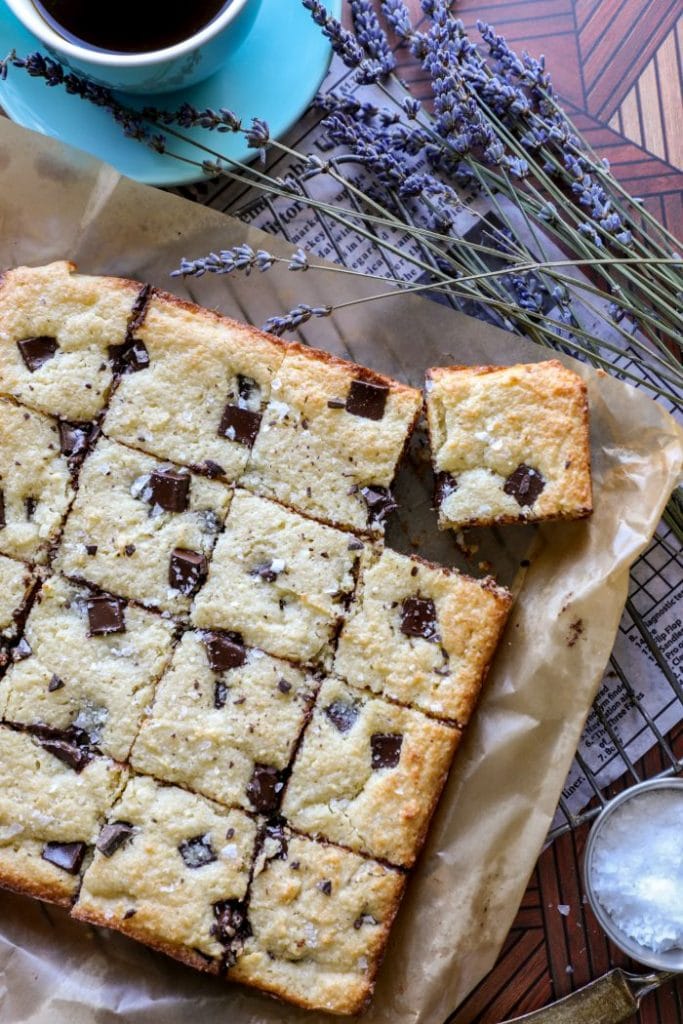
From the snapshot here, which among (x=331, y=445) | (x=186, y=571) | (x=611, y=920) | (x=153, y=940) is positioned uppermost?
(x=331, y=445)

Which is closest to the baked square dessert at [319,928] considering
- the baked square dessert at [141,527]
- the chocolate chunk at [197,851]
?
the chocolate chunk at [197,851]

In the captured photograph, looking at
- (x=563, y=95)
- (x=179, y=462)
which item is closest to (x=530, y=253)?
(x=563, y=95)

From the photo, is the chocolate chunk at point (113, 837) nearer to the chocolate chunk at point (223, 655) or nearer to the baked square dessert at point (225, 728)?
the baked square dessert at point (225, 728)

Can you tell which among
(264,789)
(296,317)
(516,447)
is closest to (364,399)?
(296,317)

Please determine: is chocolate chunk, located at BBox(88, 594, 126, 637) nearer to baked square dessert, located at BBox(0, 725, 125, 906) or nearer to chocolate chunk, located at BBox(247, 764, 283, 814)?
baked square dessert, located at BBox(0, 725, 125, 906)

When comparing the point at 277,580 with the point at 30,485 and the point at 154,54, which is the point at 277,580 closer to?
the point at 30,485

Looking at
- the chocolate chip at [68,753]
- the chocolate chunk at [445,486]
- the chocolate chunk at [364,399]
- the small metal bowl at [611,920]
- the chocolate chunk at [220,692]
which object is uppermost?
the chocolate chunk at [364,399]
